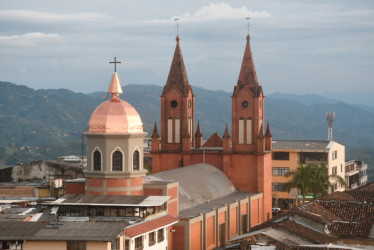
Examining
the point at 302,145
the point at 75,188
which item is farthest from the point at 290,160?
the point at 75,188

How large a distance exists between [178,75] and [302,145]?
1296 inches

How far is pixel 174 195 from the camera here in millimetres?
53500

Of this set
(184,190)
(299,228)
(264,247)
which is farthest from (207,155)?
(264,247)

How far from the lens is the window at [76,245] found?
38312mm

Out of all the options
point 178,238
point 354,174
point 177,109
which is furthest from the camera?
point 354,174

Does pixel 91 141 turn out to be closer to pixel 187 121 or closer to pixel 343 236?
pixel 343 236

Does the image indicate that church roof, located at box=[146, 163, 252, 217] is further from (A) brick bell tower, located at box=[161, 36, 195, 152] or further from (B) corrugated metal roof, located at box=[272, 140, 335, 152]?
(B) corrugated metal roof, located at box=[272, 140, 335, 152]

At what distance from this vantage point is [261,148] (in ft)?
236

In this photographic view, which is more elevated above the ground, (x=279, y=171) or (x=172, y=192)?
(x=172, y=192)

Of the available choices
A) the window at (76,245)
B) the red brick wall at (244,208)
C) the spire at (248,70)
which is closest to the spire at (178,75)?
the spire at (248,70)

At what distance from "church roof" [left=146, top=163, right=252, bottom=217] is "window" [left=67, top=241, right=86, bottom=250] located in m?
16.8

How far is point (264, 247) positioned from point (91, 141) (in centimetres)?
1510

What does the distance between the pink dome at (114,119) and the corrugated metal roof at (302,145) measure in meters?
50.0

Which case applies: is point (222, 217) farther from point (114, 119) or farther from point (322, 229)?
point (114, 119)
